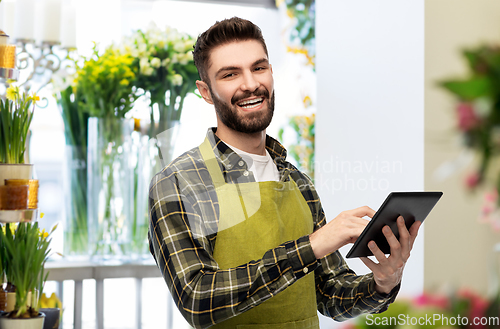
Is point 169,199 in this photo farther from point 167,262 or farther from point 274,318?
point 274,318

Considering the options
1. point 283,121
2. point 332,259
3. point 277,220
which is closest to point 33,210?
point 277,220

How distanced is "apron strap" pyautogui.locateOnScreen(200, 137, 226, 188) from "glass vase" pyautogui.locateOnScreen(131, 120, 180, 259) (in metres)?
0.72

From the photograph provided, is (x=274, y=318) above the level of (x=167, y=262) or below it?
below

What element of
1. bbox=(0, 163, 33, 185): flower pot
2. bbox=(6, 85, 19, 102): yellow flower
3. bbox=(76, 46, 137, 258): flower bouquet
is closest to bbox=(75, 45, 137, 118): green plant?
bbox=(76, 46, 137, 258): flower bouquet

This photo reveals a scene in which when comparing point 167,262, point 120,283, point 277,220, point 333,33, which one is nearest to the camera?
point 167,262

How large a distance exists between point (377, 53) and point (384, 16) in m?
0.10

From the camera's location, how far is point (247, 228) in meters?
0.91

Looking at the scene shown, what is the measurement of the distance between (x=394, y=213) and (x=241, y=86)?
0.45m

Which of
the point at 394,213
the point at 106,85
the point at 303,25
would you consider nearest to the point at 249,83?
the point at 394,213

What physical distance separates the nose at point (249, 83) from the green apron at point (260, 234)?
0.49ft

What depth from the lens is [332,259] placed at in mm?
1009

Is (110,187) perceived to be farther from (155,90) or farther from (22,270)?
(22,270)

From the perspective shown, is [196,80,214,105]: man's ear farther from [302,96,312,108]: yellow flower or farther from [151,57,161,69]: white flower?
[302,96,312,108]: yellow flower

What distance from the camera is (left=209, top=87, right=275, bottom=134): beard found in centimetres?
96
